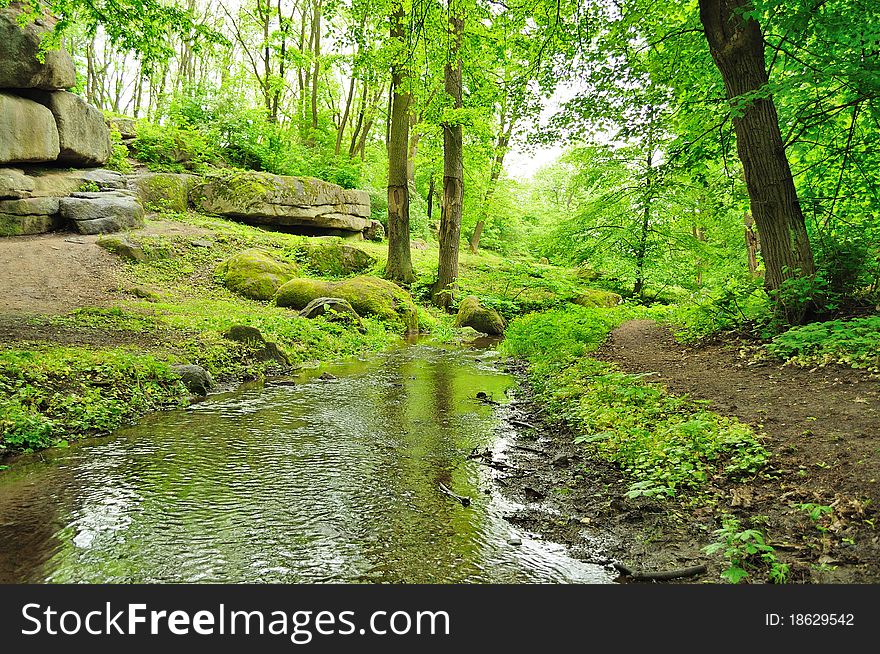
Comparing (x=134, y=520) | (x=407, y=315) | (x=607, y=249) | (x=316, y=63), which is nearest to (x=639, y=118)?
(x=607, y=249)

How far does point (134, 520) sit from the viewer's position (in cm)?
368

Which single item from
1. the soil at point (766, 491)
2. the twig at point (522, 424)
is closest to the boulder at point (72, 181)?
the twig at point (522, 424)

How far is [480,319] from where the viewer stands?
1599 centimetres

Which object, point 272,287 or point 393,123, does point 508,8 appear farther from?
point 272,287

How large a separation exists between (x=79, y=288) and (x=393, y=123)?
33.7 feet

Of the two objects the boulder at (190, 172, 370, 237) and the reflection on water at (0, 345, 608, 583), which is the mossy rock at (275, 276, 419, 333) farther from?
the reflection on water at (0, 345, 608, 583)

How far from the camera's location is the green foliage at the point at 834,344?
5.40 meters

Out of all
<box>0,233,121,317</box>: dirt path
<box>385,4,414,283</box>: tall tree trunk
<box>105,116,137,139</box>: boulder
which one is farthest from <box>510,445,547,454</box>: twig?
<box>105,116,137,139</box>: boulder

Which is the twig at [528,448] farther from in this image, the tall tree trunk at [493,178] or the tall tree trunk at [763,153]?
the tall tree trunk at [493,178]

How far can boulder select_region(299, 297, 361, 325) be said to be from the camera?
12.7 m

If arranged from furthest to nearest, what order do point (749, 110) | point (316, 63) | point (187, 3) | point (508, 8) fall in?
point (187, 3) → point (316, 63) → point (508, 8) → point (749, 110)

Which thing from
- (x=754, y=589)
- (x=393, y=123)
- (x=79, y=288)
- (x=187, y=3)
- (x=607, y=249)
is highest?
(x=187, y=3)

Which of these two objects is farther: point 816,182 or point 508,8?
point 508,8

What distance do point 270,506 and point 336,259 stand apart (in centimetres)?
1515
